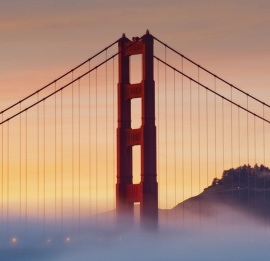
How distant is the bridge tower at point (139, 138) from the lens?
281ft

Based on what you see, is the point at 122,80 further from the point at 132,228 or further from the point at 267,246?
the point at 267,246

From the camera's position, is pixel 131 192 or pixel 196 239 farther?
pixel 196 239

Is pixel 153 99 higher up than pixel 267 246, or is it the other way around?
pixel 153 99

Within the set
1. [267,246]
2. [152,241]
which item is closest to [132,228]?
[152,241]

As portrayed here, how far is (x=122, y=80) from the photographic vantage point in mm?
87938

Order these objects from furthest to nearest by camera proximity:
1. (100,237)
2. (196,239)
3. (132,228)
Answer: (196,239) → (100,237) → (132,228)

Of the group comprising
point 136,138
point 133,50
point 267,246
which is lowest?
point 267,246

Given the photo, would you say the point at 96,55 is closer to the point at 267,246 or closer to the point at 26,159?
the point at 26,159

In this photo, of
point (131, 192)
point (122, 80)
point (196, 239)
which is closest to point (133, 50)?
point (122, 80)

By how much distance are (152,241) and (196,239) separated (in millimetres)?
11886

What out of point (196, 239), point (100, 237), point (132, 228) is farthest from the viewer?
point (196, 239)

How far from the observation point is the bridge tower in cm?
8556

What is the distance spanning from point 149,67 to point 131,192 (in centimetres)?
768

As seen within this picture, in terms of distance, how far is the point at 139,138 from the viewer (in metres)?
86.5
